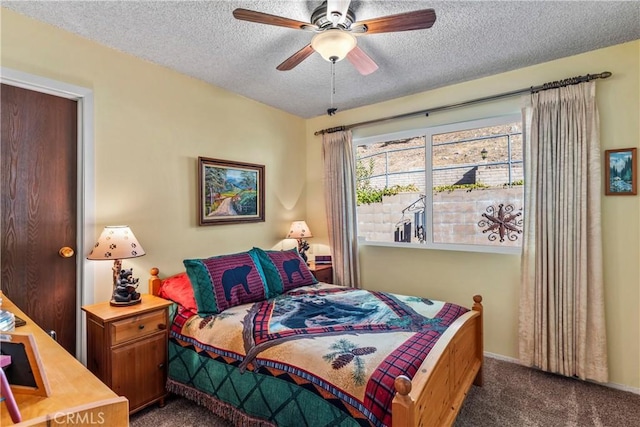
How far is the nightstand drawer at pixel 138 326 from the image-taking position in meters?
2.11

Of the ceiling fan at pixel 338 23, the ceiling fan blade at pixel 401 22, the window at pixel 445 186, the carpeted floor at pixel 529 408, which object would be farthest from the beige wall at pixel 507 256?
the ceiling fan blade at pixel 401 22

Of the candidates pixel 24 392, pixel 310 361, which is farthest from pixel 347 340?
pixel 24 392

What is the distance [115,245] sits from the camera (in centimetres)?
225

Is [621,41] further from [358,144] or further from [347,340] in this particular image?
[347,340]

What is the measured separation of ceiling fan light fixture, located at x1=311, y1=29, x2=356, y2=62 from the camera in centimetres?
184

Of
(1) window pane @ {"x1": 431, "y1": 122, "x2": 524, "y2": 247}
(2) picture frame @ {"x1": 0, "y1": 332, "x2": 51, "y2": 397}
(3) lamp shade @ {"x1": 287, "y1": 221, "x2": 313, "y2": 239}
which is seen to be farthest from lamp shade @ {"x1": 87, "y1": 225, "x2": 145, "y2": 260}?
(1) window pane @ {"x1": 431, "y1": 122, "x2": 524, "y2": 247}

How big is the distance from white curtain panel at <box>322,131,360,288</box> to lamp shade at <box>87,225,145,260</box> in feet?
7.15

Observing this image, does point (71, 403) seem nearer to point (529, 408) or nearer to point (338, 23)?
point (338, 23)

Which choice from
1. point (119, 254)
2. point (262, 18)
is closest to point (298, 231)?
point (119, 254)

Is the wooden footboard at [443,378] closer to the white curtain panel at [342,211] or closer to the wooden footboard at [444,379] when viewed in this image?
the wooden footboard at [444,379]

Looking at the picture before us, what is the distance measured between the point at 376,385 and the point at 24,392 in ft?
4.12

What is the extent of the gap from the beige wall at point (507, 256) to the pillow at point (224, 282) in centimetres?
164

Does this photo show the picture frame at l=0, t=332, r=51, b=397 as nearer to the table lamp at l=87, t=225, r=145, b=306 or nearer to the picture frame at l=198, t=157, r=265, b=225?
the table lamp at l=87, t=225, r=145, b=306

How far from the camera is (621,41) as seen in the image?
2.48 m
